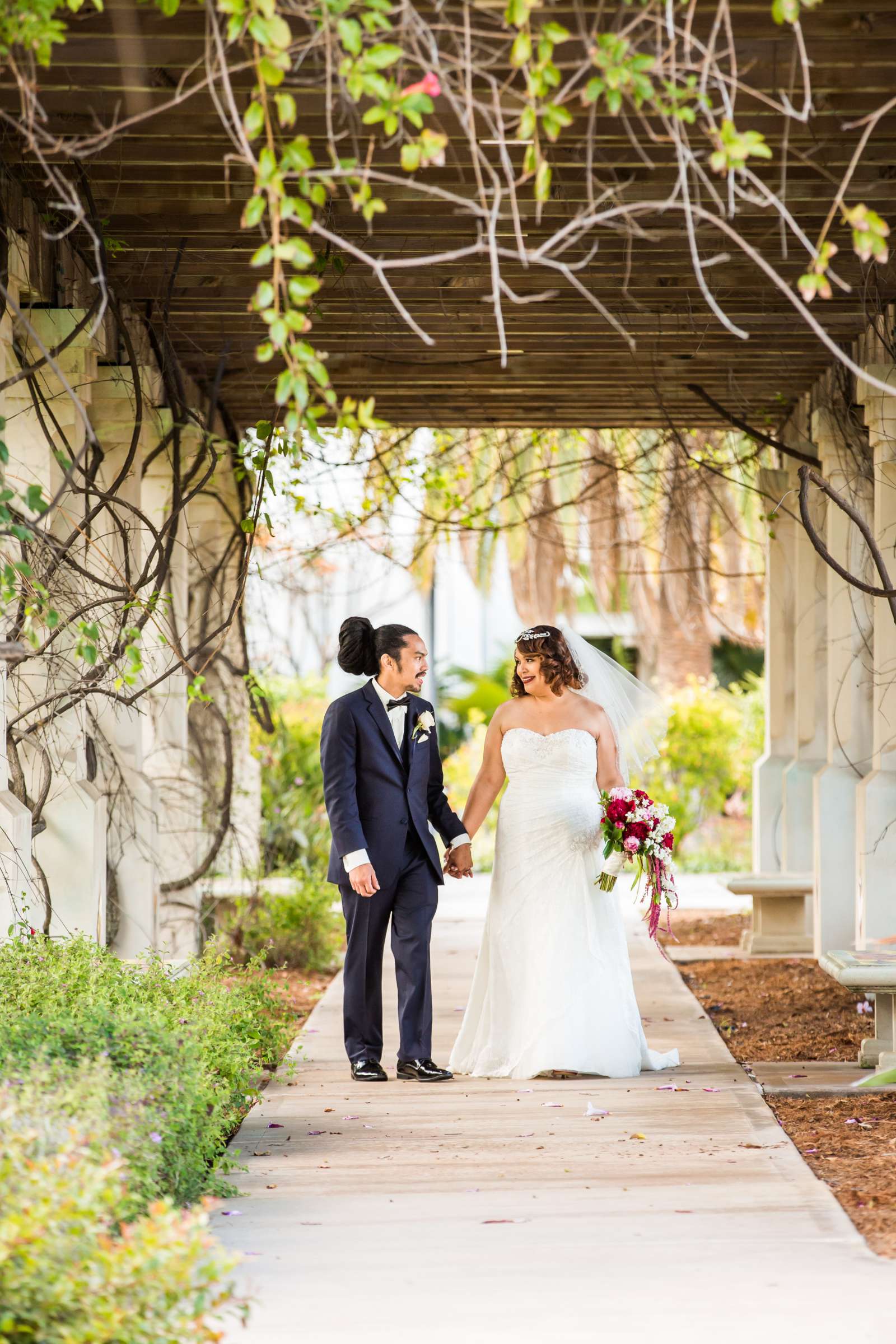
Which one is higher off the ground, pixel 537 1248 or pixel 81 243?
pixel 81 243

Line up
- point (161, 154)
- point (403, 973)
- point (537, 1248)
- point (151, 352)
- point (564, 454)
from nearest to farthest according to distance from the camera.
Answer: point (537, 1248) → point (161, 154) → point (403, 973) → point (151, 352) → point (564, 454)

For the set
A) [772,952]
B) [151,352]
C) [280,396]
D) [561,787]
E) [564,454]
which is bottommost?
[772,952]

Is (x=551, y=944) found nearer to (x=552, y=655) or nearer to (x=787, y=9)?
(x=552, y=655)

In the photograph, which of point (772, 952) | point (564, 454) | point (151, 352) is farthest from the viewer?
point (564, 454)

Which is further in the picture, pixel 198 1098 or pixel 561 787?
pixel 561 787

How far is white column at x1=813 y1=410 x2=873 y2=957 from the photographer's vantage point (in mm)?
8930

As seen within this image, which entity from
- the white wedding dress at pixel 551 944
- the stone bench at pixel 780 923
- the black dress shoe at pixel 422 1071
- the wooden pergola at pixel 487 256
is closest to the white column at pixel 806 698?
the stone bench at pixel 780 923

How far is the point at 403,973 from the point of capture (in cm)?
635

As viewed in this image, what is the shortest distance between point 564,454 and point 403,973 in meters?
12.5

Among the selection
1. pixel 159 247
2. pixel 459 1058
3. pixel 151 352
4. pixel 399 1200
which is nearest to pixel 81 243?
pixel 159 247

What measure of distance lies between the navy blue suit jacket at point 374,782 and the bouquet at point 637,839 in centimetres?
76

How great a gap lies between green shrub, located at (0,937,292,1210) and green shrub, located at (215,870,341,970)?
375cm

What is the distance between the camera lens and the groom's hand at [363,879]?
20.2 ft

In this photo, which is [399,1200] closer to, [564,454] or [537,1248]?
[537,1248]
